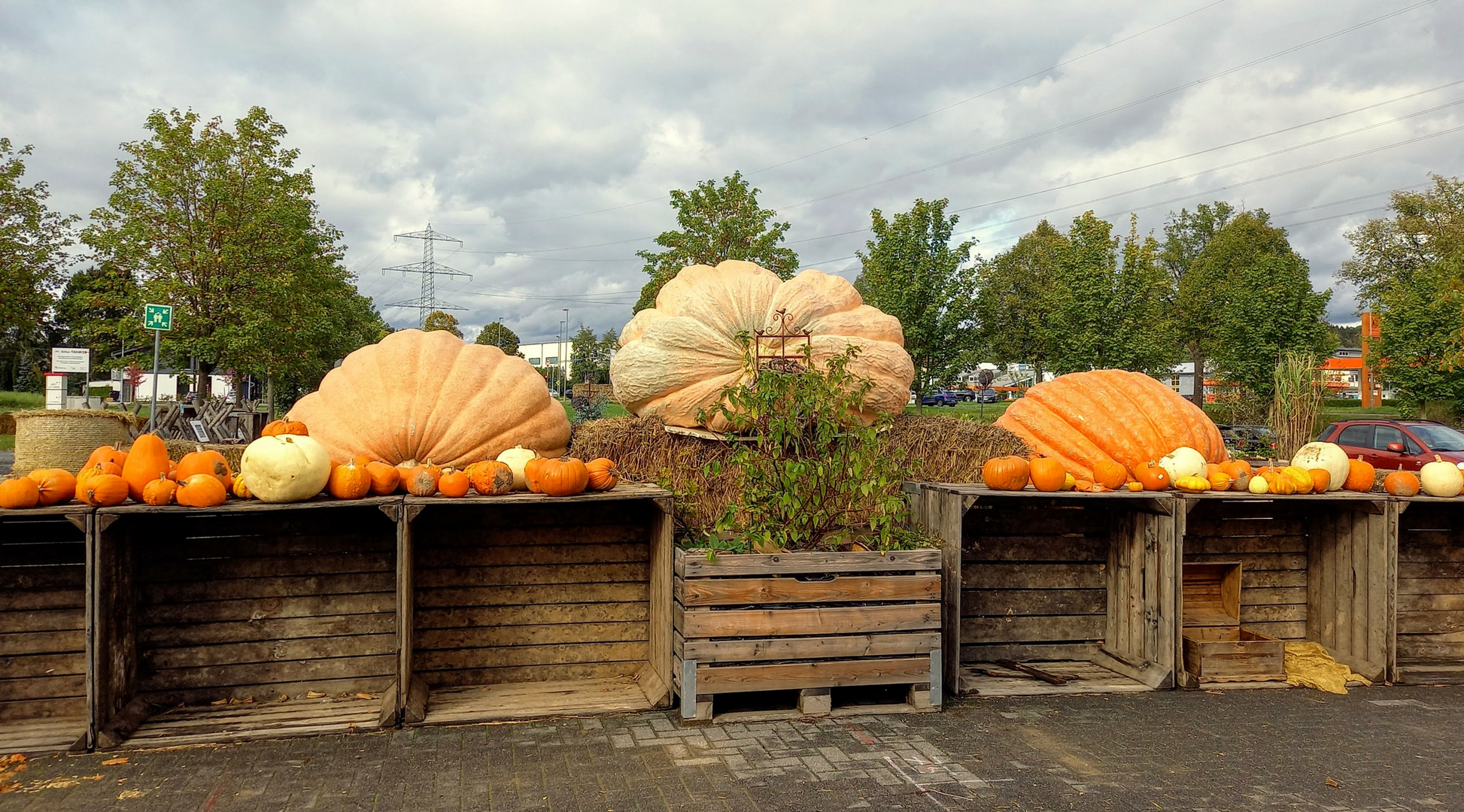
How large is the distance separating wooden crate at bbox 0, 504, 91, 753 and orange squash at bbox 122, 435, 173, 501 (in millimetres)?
585

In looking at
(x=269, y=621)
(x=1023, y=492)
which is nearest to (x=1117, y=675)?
(x=1023, y=492)

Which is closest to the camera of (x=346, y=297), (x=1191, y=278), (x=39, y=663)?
(x=39, y=663)

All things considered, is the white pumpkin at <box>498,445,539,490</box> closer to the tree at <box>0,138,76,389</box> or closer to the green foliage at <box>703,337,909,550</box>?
the green foliage at <box>703,337,909,550</box>

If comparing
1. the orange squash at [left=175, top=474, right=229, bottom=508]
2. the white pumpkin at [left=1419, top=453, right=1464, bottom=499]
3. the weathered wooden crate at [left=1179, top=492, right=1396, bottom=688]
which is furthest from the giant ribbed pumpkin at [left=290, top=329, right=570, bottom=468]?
the white pumpkin at [left=1419, top=453, right=1464, bottom=499]

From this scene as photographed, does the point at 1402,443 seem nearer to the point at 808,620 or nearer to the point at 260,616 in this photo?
the point at 808,620

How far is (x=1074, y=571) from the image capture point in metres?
6.26

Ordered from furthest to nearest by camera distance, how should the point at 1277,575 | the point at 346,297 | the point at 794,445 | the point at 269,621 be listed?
the point at 346,297 < the point at 1277,575 < the point at 794,445 < the point at 269,621

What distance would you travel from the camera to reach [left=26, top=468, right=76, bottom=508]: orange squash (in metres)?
4.28

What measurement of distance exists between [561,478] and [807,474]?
1443 mm

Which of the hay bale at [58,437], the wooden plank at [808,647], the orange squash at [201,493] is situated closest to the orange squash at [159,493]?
the orange squash at [201,493]

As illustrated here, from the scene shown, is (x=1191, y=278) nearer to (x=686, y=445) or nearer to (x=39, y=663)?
(x=686, y=445)

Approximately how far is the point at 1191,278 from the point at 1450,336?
20457 millimetres

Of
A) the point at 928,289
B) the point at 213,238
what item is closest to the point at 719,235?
Answer: the point at 928,289

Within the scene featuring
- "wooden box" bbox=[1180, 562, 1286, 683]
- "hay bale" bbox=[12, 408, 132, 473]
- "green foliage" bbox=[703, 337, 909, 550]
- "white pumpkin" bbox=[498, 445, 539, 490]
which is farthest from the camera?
"hay bale" bbox=[12, 408, 132, 473]
